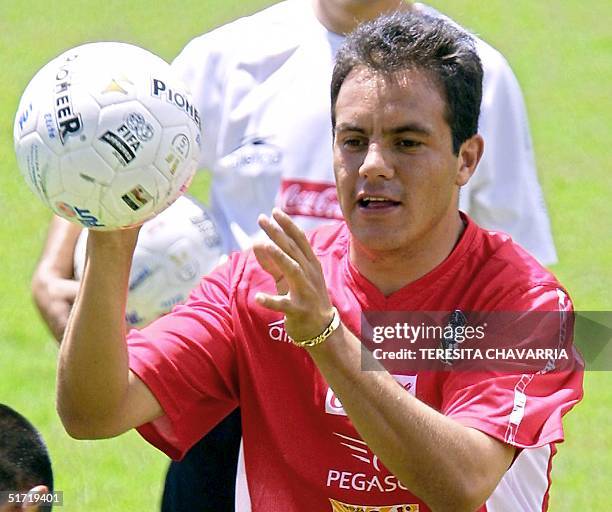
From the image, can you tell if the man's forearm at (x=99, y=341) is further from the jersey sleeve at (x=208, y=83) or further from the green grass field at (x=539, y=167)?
the green grass field at (x=539, y=167)

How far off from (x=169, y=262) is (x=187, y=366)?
3.61ft

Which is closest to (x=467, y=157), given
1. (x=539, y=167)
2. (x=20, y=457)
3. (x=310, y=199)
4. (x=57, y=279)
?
(x=310, y=199)

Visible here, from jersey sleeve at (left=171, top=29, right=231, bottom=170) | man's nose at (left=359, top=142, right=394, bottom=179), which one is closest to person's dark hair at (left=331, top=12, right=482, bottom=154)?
man's nose at (left=359, top=142, right=394, bottom=179)

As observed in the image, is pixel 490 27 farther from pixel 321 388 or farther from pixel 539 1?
pixel 321 388

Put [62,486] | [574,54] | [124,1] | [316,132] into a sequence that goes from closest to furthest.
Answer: [316,132]
[62,486]
[574,54]
[124,1]

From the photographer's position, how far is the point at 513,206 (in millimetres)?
5008

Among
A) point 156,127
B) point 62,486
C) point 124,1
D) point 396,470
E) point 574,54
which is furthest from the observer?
point 124,1

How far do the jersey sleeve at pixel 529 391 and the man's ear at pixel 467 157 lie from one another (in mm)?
371

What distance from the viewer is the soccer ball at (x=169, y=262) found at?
5.07 metres

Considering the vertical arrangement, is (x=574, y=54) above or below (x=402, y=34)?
above

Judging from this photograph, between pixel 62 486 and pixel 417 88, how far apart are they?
12.6 ft

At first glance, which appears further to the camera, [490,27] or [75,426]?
[490,27]

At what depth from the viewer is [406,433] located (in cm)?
350

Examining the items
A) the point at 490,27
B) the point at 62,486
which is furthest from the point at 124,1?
the point at 62,486
